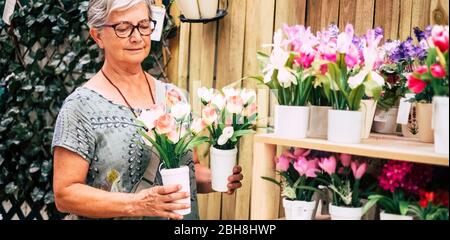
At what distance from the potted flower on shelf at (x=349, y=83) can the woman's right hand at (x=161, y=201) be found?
1.58ft

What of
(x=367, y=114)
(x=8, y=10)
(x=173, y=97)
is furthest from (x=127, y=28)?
(x=8, y=10)

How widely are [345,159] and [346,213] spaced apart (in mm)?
144

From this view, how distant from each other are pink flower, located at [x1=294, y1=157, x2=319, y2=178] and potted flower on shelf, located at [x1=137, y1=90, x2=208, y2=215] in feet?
1.10

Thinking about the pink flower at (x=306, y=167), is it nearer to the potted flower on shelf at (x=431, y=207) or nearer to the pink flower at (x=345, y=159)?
the pink flower at (x=345, y=159)

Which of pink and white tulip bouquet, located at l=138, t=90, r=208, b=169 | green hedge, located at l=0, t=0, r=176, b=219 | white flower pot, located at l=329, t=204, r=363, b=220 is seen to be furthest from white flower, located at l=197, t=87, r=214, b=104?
→ green hedge, located at l=0, t=0, r=176, b=219

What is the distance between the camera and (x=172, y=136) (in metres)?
1.78

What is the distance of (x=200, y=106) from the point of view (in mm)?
2074

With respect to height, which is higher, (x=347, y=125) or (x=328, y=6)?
(x=328, y=6)

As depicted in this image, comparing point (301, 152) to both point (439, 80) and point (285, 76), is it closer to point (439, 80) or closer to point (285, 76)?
point (285, 76)

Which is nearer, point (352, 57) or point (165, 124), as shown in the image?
point (352, 57)

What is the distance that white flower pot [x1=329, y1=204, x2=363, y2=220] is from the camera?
5.25 ft
